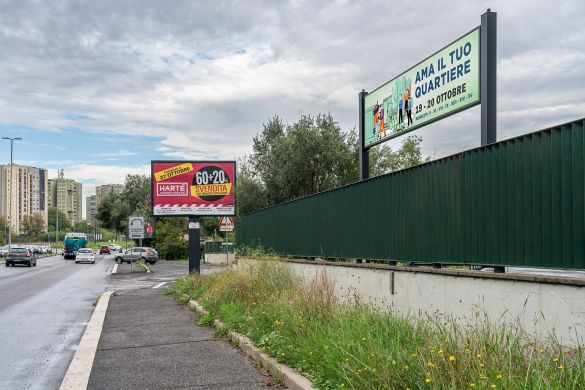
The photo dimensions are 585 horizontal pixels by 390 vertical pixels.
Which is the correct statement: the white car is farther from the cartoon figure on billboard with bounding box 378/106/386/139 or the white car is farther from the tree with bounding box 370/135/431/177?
the cartoon figure on billboard with bounding box 378/106/386/139

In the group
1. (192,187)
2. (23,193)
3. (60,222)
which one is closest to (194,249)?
(192,187)

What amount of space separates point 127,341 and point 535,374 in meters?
7.04

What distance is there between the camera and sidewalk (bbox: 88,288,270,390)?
6734 millimetres

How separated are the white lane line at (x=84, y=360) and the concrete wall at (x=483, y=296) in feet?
13.2

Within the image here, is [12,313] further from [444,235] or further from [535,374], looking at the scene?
[535,374]

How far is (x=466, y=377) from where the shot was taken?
4.40 m

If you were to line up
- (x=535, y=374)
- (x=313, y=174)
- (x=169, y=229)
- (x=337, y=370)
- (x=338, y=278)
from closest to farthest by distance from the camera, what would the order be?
(x=535, y=374) < (x=337, y=370) < (x=338, y=278) < (x=313, y=174) < (x=169, y=229)

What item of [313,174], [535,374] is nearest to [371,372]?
[535,374]

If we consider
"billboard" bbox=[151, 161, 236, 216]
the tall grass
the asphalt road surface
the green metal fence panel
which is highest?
"billboard" bbox=[151, 161, 236, 216]

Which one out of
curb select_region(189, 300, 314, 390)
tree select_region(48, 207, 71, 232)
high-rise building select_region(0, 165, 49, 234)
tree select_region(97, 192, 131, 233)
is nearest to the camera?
curb select_region(189, 300, 314, 390)

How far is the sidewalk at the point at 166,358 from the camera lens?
22.1ft

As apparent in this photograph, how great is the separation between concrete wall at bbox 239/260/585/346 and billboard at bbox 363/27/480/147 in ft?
9.61

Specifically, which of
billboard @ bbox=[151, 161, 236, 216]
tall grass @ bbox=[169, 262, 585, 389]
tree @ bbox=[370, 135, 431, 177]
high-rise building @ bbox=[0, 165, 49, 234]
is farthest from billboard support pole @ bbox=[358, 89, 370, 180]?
→ high-rise building @ bbox=[0, 165, 49, 234]

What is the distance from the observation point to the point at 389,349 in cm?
571
